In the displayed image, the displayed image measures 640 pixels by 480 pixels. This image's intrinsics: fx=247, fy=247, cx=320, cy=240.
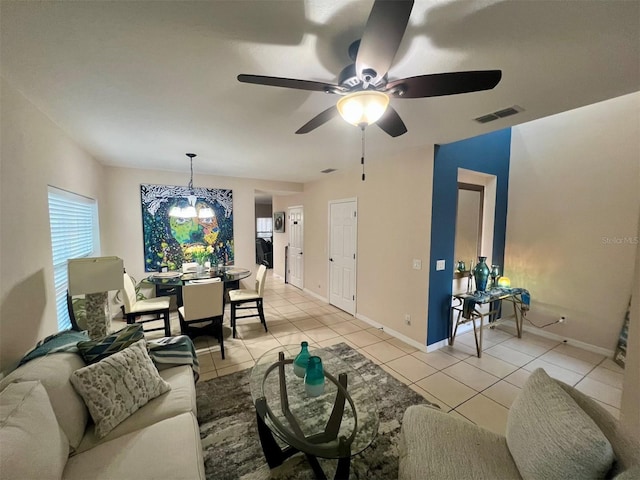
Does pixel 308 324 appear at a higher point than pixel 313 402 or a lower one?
lower

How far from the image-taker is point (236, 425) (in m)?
1.90

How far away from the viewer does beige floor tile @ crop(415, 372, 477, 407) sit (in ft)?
7.31

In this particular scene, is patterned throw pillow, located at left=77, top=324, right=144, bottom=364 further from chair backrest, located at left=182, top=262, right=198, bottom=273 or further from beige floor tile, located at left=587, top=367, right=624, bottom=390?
beige floor tile, located at left=587, top=367, right=624, bottom=390

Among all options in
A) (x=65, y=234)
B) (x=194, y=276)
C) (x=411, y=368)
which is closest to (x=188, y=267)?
(x=194, y=276)

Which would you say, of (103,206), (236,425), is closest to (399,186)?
(236,425)

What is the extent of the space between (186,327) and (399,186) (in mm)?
3269

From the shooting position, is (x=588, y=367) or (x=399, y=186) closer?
(x=588, y=367)

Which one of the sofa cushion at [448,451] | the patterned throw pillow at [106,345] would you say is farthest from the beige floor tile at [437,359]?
the patterned throw pillow at [106,345]

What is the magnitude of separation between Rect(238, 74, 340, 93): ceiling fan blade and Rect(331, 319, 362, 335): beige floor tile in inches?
124

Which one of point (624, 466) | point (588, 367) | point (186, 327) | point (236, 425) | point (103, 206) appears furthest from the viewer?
point (103, 206)

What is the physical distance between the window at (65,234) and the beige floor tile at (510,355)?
4.67 metres

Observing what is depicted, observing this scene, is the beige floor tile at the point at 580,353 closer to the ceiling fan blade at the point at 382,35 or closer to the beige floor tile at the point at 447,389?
the beige floor tile at the point at 447,389

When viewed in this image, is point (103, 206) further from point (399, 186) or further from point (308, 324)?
point (399, 186)

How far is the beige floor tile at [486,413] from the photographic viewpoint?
6.40 ft
